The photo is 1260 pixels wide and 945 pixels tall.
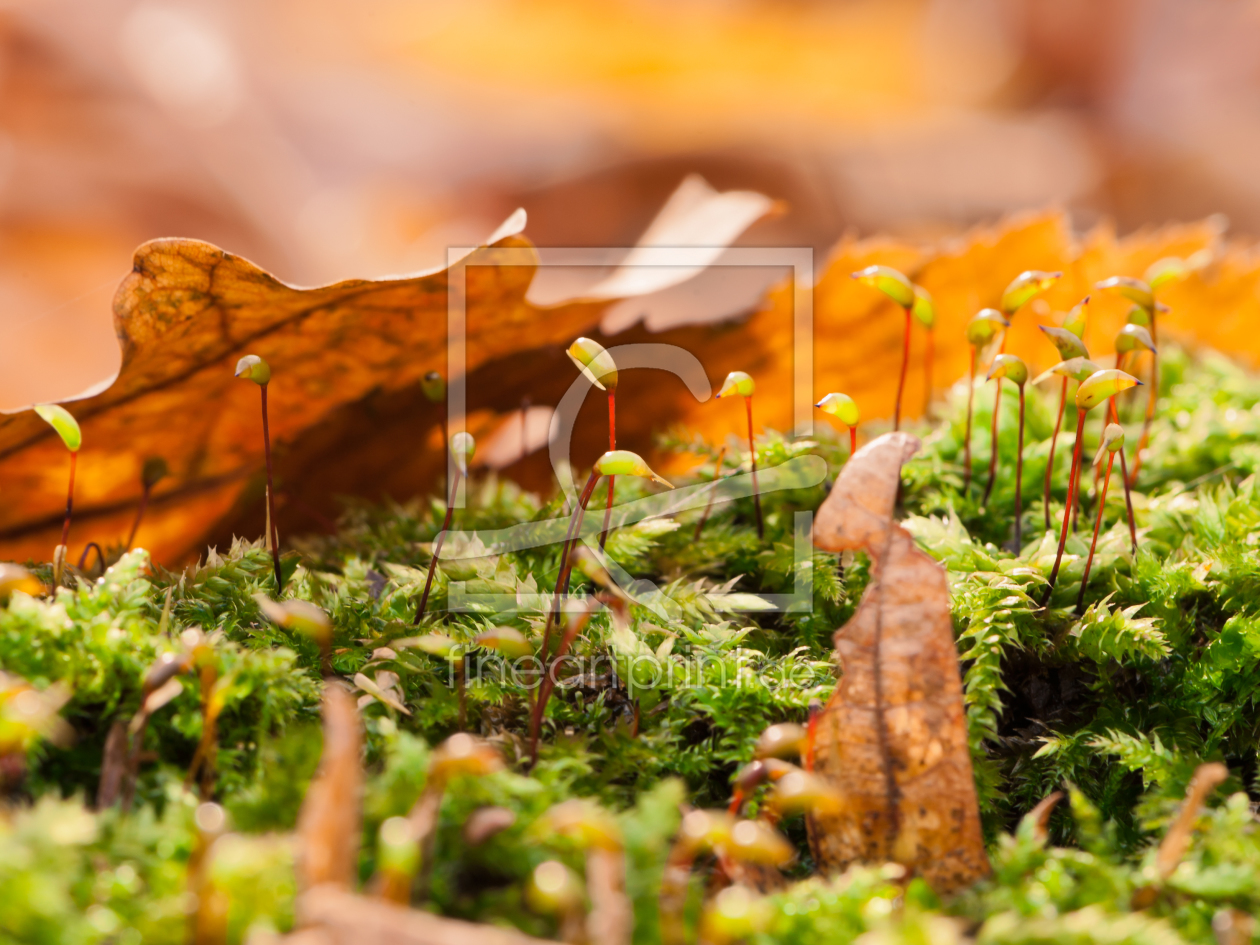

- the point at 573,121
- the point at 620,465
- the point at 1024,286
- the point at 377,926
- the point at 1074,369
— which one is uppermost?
the point at 573,121

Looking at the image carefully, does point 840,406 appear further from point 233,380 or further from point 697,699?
point 233,380

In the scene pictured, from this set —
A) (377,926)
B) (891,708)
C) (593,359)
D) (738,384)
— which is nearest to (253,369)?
(593,359)

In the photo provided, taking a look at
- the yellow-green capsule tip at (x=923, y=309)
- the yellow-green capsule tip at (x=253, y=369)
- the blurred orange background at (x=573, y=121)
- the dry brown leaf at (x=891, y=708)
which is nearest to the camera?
the dry brown leaf at (x=891, y=708)

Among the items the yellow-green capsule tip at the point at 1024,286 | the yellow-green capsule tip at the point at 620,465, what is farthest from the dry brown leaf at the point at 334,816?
the yellow-green capsule tip at the point at 1024,286

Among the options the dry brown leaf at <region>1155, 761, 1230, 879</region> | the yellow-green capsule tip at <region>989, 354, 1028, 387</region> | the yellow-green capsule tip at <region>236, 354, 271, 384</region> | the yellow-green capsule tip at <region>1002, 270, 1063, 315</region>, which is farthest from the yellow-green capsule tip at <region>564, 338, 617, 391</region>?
the dry brown leaf at <region>1155, 761, 1230, 879</region>

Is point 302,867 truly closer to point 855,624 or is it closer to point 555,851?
point 555,851

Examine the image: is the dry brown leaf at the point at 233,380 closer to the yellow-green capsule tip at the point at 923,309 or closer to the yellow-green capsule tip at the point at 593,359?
the yellow-green capsule tip at the point at 593,359

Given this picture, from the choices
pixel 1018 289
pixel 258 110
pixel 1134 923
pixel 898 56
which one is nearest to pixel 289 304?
pixel 1018 289

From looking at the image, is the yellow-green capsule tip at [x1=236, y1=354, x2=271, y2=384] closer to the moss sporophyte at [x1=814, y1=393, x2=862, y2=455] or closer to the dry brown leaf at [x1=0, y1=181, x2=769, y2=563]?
the dry brown leaf at [x1=0, y1=181, x2=769, y2=563]
